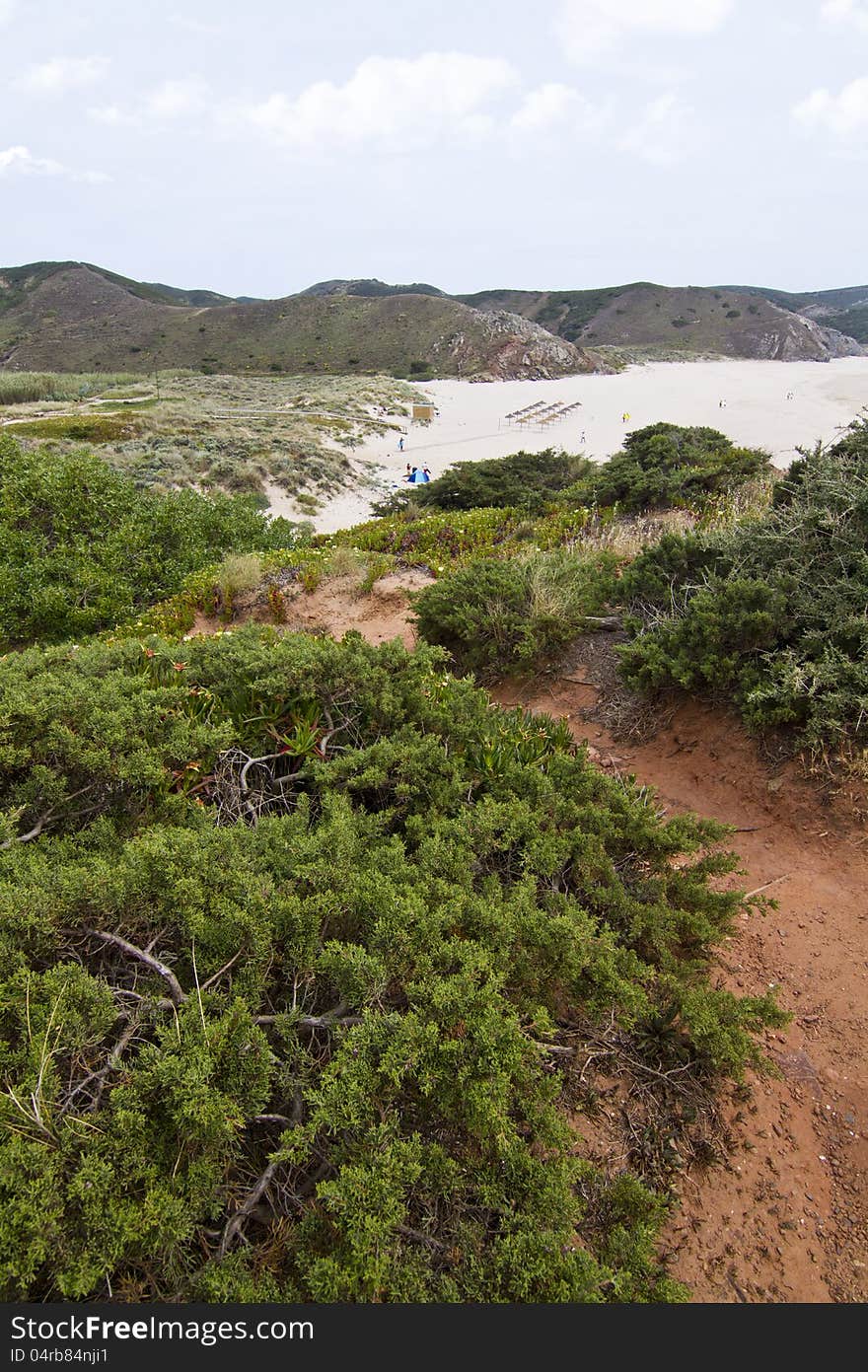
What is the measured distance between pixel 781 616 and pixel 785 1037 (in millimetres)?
2871

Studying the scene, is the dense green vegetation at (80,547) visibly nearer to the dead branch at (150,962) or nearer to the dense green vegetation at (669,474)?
the dense green vegetation at (669,474)

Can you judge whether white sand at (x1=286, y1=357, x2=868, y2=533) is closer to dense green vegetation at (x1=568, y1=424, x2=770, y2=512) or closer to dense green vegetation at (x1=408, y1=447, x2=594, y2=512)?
dense green vegetation at (x1=408, y1=447, x2=594, y2=512)

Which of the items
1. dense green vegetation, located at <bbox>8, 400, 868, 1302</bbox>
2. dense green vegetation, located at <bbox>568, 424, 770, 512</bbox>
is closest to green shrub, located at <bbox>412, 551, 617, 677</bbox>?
dense green vegetation, located at <bbox>8, 400, 868, 1302</bbox>

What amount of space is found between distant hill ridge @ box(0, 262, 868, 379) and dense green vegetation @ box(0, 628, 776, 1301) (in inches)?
2384

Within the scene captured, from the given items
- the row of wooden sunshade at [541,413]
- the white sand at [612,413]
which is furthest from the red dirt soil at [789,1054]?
the row of wooden sunshade at [541,413]

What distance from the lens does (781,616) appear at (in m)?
4.60

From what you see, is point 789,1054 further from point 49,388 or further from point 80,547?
point 49,388

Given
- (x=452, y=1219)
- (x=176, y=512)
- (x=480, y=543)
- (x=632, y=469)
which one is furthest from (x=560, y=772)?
(x=632, y=469)

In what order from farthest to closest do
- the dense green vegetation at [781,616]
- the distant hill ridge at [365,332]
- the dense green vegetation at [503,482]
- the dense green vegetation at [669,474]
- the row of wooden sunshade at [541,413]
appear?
the distant hill ridge at [365,332] < the row of wooden sunshade at [541,413] < the dense green vegetation at [503,482] < the dense green vegetation at [669,474] < the dense green vegetation at [781,616]

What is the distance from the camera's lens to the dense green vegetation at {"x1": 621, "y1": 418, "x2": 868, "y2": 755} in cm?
407

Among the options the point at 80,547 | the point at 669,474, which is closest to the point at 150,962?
the point at 80,547

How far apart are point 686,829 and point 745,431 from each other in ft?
94.3

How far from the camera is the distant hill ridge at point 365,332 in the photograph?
62.2 meters

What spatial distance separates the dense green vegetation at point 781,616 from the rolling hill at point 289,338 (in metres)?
58.5
